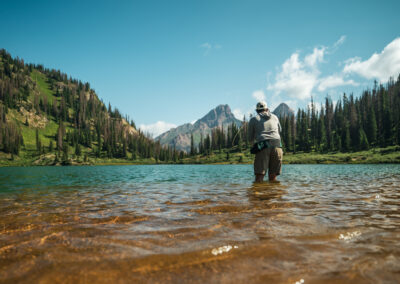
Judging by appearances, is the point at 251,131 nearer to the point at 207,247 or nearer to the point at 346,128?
the point at 207,247

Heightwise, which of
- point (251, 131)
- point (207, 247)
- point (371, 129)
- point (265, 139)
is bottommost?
point (207, 247)

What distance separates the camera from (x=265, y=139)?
383 inches

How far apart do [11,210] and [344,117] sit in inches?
6324

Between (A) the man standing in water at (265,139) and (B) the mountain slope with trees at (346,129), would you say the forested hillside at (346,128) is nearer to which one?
(B) the mountain slope with trees at (346,129)

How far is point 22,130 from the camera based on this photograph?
6816 inches

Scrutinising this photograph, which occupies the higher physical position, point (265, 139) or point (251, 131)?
point (251, 131)

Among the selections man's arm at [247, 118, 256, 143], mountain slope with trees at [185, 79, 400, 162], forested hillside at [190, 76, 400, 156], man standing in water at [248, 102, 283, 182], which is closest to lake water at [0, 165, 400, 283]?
man standing in water at [248, 102, 283, 182]

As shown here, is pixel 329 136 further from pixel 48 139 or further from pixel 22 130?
pixel 22 130

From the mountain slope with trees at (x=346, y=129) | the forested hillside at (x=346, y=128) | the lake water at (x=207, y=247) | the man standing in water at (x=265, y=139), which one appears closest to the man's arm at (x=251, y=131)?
the man standing in water at (x=265, y=139)

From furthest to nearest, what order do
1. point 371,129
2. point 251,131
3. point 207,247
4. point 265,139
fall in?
1. point 371,129
2. point 251,131
3. point 265,139
4. point 207,247

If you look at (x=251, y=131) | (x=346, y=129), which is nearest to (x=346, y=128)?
(x=346, y=129)

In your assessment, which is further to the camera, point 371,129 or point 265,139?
point 371,129

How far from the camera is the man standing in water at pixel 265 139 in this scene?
980cm

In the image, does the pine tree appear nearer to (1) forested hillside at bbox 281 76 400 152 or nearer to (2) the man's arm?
(1) forested hillside at bbox 281 76 400 152
